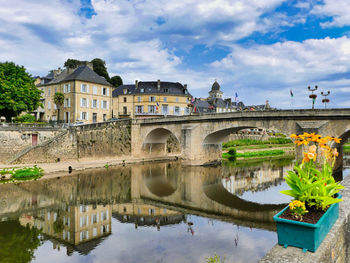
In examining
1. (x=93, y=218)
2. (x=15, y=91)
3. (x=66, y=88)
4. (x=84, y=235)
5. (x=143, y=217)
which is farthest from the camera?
(x=66, y=88)

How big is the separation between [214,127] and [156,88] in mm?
25775

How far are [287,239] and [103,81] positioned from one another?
42.8 m

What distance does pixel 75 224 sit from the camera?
13383 mm

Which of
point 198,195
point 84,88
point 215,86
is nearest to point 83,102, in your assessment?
point 84,88

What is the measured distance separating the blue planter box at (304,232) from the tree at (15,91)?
112 feet

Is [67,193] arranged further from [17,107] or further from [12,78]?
[12,78]

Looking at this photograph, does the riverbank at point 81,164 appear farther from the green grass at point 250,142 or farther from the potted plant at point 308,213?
the potted plant at point 308,213

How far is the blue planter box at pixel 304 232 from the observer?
13.3 ft

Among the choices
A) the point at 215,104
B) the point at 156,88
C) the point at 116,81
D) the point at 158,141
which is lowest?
the point at 158,141

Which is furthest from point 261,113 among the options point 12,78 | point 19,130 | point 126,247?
point 12,78

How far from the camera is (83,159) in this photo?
108 feet

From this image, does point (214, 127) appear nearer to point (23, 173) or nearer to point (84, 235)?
point (23, 173)

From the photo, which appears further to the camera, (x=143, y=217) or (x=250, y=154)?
(x=250, y=154)

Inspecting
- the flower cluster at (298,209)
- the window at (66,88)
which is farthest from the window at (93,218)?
the window at (66,88)
